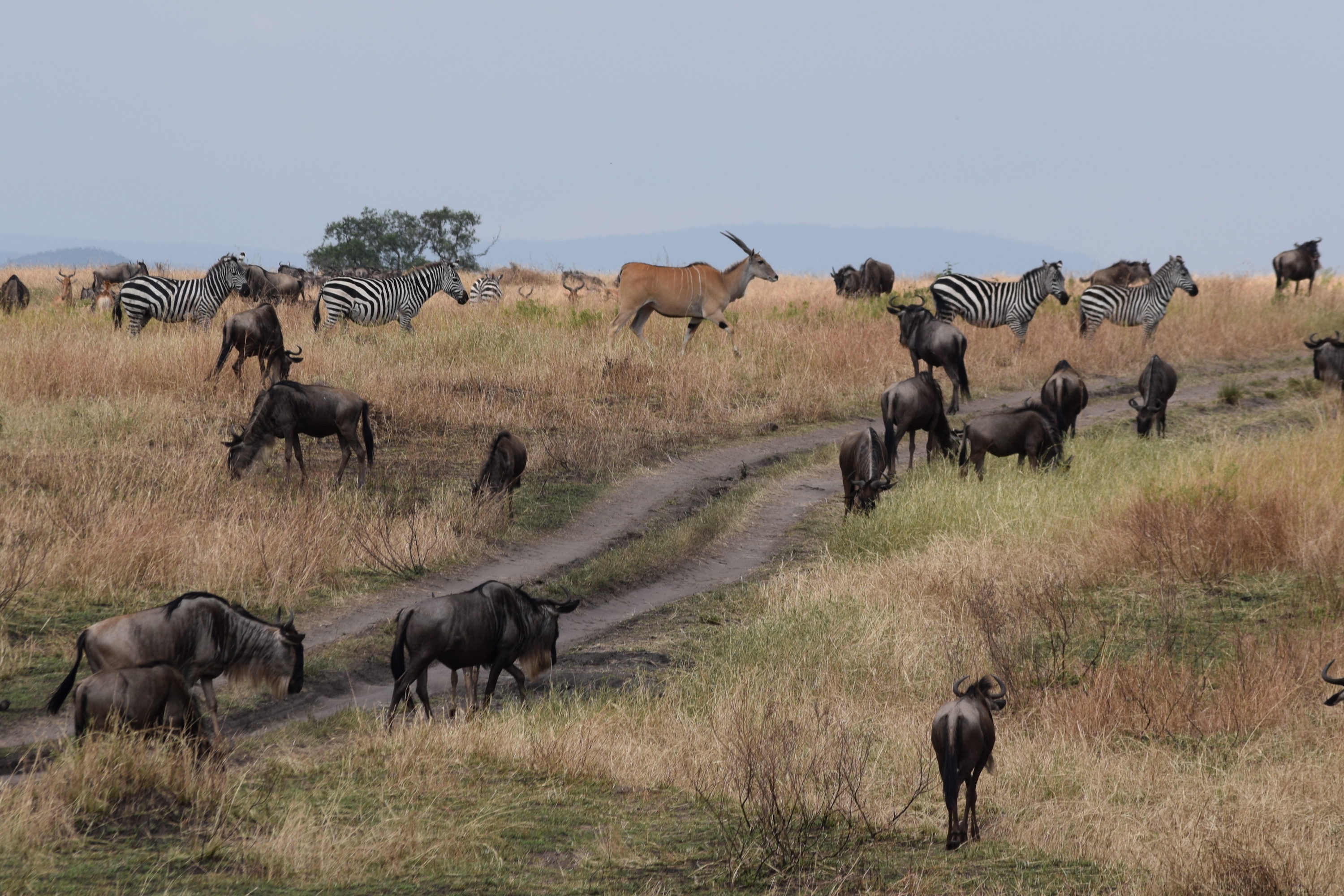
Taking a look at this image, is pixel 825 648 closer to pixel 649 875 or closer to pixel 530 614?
pixel 530 614

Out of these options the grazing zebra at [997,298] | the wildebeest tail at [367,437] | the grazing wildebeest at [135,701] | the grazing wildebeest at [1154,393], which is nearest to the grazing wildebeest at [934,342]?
the grazing wildebeest at [1154,393]

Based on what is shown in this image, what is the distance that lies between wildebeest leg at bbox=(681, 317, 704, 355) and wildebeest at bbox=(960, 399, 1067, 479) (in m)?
8.60

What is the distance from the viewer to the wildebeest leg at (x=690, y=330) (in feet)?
68.3

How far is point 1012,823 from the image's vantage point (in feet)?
17.7

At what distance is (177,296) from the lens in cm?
2111

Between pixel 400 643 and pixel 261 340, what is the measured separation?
29.8 feet

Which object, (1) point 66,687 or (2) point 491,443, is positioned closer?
(1) point 66,687

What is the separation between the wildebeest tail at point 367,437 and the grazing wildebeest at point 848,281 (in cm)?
2253

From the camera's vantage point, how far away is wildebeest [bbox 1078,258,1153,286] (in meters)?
32.9

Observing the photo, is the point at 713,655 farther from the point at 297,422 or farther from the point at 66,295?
the point at 66,295

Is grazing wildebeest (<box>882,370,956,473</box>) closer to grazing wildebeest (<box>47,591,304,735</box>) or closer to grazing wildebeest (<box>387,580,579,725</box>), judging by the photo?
grazing wildebeest (<box>387,580,579,725</box>)

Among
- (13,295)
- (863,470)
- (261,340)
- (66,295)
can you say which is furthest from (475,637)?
(66,295)

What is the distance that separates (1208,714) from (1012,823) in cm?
228

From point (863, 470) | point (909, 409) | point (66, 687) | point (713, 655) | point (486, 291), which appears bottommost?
point (713, 655)
